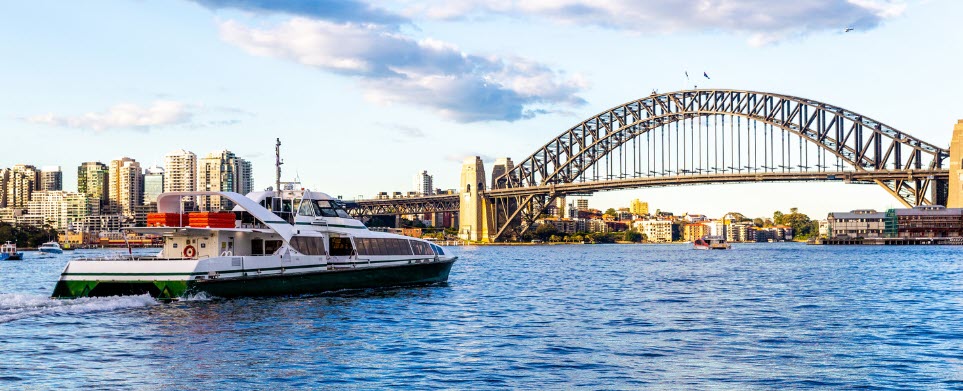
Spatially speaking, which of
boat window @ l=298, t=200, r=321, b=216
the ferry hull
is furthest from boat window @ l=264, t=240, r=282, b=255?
boat window @ l=298, t=200, r=321, b=216

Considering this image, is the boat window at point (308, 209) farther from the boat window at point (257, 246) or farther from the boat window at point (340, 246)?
the boat window at point (257, 246)

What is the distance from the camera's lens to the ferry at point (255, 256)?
1174 inches

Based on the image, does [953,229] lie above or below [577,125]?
below

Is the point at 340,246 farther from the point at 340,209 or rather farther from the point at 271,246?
the point at 271,246

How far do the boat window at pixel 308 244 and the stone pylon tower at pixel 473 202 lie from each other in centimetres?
12464

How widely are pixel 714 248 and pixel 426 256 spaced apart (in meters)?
96.7

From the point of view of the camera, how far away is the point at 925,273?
53531 millimetres

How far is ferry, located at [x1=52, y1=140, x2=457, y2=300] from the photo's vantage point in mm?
29828

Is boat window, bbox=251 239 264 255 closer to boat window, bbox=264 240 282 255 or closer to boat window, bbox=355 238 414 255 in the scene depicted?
boat window, bbox=264 240 282 255

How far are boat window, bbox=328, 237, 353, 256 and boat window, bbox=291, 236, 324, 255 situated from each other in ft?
3.56

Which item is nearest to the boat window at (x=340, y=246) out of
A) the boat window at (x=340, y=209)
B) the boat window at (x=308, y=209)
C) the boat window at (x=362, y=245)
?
the boat window at (x=362, y=245)

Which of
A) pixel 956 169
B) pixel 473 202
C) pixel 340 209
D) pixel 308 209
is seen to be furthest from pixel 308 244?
pixel 473 202

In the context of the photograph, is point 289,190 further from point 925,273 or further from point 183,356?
point 925,273

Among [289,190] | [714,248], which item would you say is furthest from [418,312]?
[714,248]
